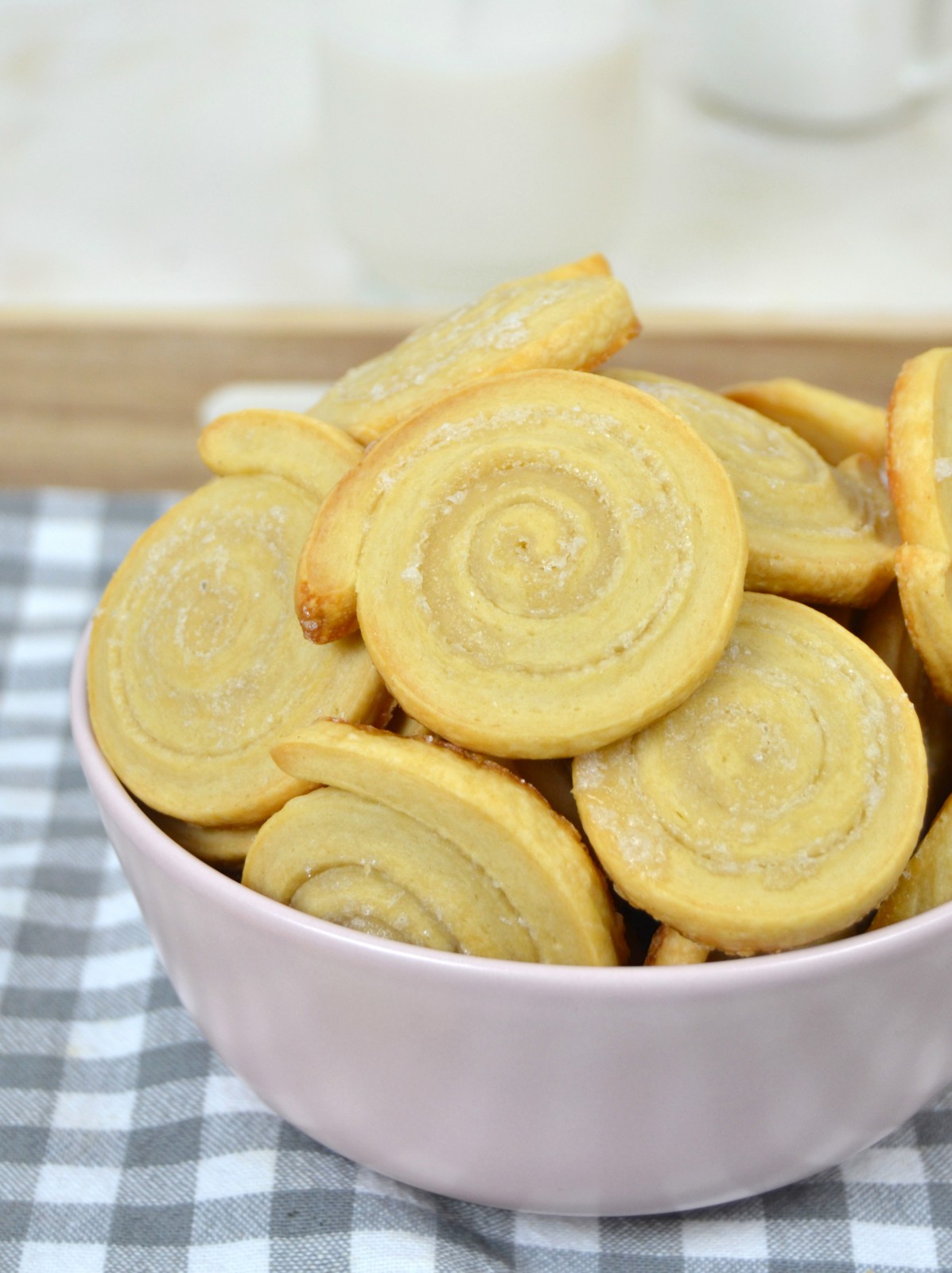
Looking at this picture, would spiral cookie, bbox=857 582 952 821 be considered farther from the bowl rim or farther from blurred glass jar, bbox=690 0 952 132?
blurred glass jar, bbox=690 0 952 132

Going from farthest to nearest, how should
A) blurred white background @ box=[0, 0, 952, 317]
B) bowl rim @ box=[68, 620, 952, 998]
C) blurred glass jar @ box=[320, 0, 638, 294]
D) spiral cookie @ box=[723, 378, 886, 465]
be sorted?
blurred white background @ box=[0, 0, 952, 317]
blurred glass jar @ box=[320, 0, 638, 294]
spiral cookie @ box=[723, 378, 886, 465]
bowl rim @ box=[68, 620, 952, 998]

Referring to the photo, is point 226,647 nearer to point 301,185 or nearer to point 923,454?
point 923,454

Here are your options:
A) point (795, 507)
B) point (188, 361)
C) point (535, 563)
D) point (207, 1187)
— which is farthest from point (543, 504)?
point (188, 361)

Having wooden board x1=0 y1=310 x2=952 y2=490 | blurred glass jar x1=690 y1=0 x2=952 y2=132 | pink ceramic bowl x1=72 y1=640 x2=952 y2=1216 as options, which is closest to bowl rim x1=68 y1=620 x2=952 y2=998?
pink ceramic bowl x1=72 y1=640 x2=952 y2=1216

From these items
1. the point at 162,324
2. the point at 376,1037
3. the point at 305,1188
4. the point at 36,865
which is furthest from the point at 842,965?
the point at 162,324

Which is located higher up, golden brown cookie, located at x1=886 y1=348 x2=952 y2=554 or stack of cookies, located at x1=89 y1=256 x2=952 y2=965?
golden brown cookie, located at x1=886 y1=348 x2=952 y2=554

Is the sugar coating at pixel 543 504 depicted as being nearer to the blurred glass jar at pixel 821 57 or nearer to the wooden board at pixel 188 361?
the wooden board at pixel 188 361

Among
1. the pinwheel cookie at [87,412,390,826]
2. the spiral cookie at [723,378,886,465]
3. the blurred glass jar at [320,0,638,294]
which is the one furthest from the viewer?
the blurred glass jar at [320,0,638,294]
